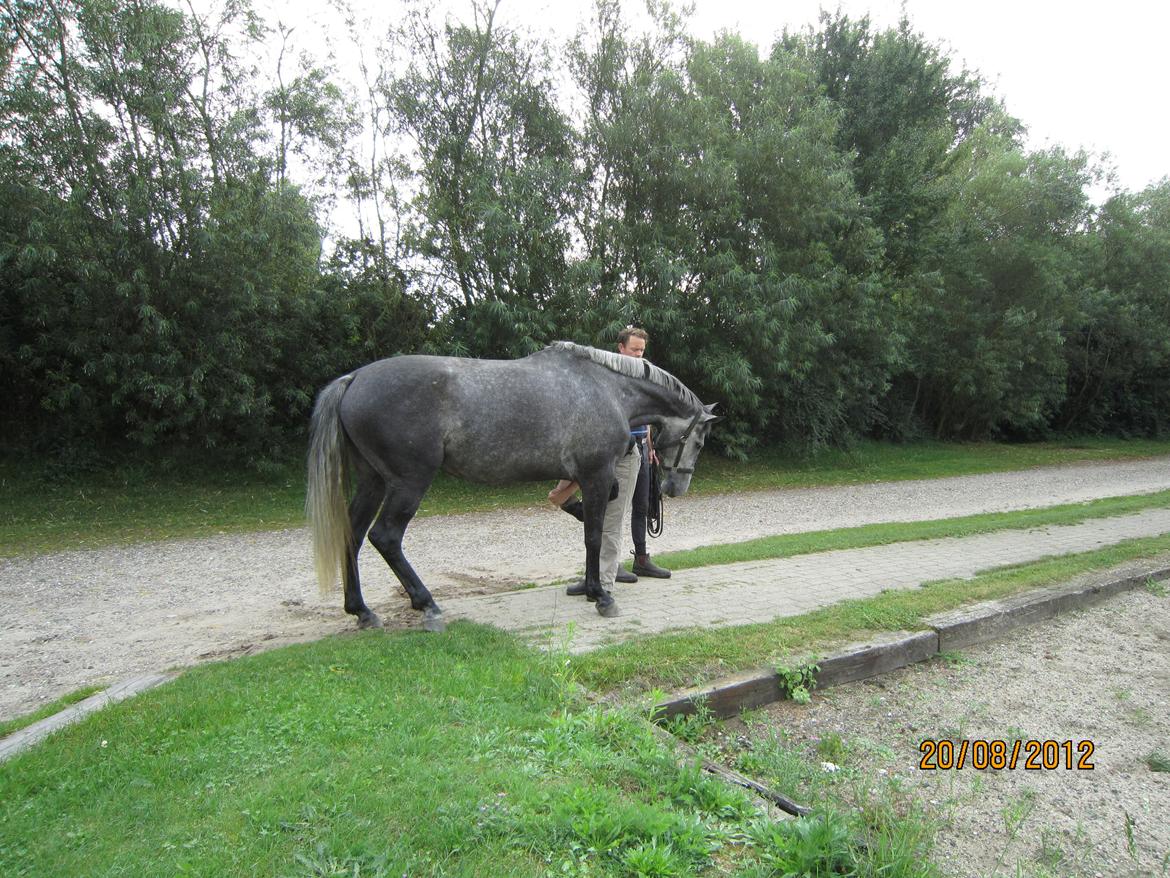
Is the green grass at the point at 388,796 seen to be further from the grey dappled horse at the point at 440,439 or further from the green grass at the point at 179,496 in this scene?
the green grass at the point at 179,496

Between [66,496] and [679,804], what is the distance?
506 inches

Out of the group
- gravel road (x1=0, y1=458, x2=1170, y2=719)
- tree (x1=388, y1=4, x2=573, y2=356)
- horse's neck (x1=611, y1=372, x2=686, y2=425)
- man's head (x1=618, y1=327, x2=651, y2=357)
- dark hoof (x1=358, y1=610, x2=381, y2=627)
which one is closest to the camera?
gravel road (x1=0, y1=458, x2=1170, y2=719)

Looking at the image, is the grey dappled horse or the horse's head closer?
the grey dappled horse

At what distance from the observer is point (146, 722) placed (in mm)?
3285

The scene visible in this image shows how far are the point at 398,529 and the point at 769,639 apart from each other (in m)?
2.76

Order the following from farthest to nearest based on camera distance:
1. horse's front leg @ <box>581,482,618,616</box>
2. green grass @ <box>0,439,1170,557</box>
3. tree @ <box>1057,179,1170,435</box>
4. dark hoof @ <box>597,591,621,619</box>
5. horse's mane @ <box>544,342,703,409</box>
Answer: tree @ <box>1057,179,1170,435</box> → green grass @ <box>0,439,1170,557</box> → horse's mane @ <box>544,342,703,409</box> → horse's front leg @ <box>581,482,618,616</box> → dark hoof @ <box>597,591,621,619</box>

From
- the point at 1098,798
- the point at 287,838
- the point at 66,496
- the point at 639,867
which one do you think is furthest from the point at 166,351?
the point at 1098,798

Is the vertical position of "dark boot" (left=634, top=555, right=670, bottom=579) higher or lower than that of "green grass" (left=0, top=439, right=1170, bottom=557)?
lower

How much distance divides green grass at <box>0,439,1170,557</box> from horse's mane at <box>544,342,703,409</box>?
6685 mm

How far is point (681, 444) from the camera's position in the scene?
21.2 feet

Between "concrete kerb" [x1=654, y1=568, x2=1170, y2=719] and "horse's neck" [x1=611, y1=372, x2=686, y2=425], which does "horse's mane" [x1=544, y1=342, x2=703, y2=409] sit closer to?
"horse's neck" [x1=611, y1=372, x2=686, y2=425]
